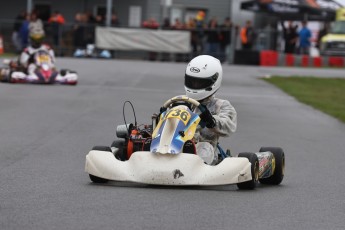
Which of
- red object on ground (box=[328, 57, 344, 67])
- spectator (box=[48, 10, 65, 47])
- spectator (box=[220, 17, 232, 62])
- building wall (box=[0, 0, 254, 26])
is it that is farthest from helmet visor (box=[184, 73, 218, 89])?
building wall (box=[0, 0, 254, 26])

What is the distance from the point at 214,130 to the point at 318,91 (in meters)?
15.9

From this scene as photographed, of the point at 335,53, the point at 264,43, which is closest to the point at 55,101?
the point at 264,43

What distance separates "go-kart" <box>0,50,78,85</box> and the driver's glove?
13.9m

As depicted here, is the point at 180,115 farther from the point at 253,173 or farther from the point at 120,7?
the point at 120,7

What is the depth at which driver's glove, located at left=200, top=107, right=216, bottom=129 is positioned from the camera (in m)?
8.76

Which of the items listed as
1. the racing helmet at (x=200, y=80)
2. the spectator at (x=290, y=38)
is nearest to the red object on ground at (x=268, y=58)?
the spectator at (x=290, y=38)

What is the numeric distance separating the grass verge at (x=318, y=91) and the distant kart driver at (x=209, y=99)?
8.48m

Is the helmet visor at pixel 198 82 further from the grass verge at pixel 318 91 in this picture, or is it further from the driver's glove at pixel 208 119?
the grass verge at pixel 318 91

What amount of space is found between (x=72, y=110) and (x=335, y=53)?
26063mm

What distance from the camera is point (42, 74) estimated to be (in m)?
22.6

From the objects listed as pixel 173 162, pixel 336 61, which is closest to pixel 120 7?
pixel 336 61

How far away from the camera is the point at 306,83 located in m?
26.7

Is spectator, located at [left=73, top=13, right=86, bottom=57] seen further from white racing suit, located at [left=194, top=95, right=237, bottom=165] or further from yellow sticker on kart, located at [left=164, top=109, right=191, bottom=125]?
yellow sticker on kart, located at [left=164, top=109, right=191, bottom=125]

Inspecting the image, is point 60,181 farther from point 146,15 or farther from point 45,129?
point 146,15
